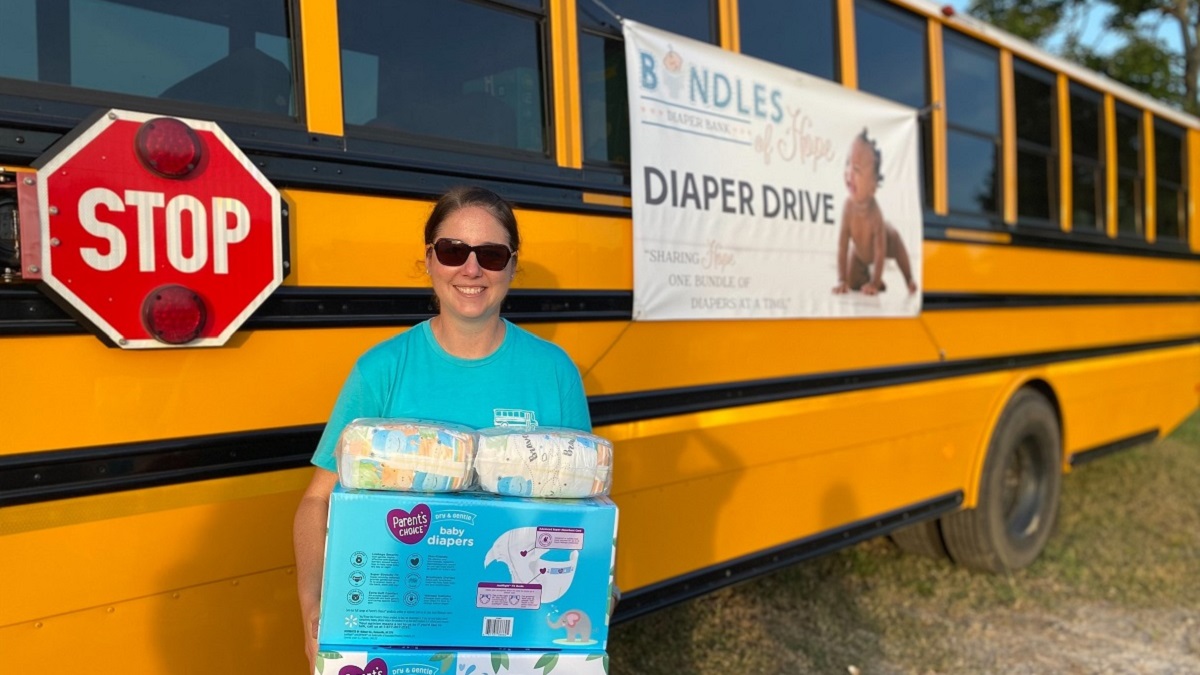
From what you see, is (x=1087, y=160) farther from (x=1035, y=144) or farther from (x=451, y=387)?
(x=451, y=387)

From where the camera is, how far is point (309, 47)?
1.99m

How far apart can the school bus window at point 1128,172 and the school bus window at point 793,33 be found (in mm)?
2573

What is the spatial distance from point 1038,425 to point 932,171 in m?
1.49

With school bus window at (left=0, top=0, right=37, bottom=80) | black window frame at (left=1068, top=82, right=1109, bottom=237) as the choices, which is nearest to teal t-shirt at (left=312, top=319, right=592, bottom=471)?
school bus window at (left=0, top=0, right=37, bottom=80)

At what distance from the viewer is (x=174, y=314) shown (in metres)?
1.77

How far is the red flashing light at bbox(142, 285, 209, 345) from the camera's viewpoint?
5.75ft

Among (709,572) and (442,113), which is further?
(709,572)

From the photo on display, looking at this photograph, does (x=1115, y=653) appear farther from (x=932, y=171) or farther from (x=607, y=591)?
(x=607, y=591)

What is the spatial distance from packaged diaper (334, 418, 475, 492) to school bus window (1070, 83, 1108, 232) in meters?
4.12

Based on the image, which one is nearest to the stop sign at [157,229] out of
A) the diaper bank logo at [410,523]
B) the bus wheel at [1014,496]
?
the diaper bank logo at [410,523]

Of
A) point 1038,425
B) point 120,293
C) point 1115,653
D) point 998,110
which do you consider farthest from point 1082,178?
point 120,293

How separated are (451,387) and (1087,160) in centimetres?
421

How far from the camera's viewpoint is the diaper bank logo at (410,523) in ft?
4.68

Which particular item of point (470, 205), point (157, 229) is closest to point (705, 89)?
point (470, 205)
